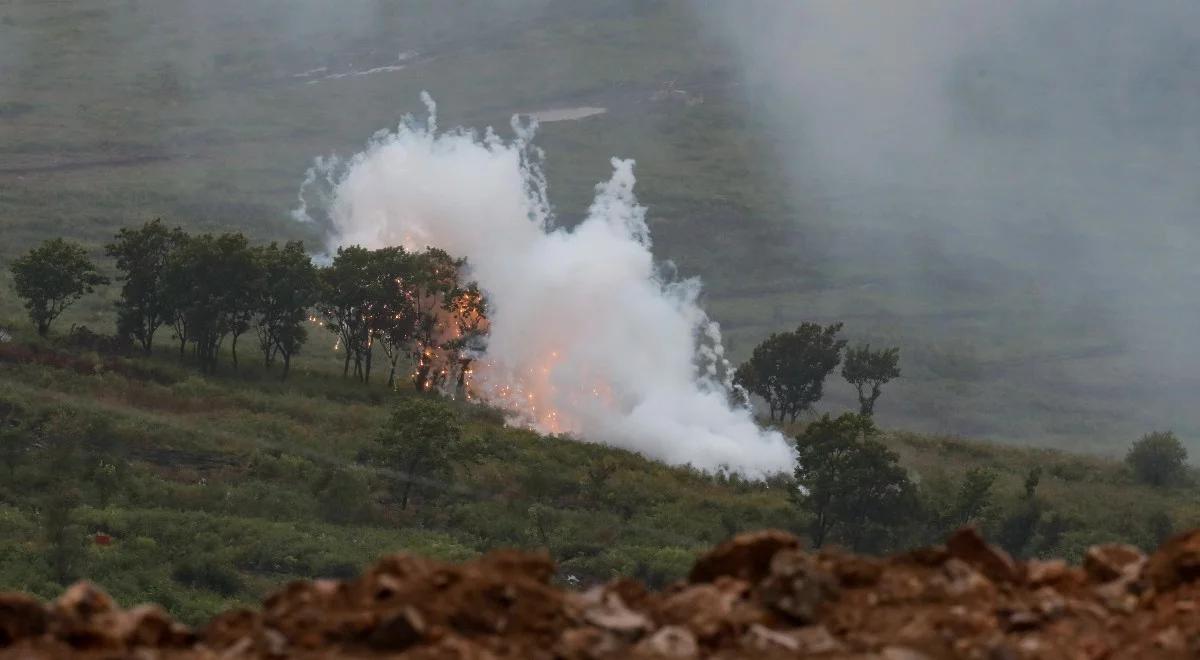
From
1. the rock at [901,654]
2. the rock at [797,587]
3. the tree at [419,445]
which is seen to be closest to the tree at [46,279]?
the tree at [419,445]

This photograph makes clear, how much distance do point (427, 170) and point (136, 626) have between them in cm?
8700

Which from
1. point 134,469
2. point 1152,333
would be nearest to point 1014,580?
point 134,469

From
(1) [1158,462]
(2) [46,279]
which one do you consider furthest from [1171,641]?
(2) [46,279]

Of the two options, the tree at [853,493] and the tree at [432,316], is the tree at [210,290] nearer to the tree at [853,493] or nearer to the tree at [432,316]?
the tree at [432,316]

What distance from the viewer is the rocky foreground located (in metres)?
14.5

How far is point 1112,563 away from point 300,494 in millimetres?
48144

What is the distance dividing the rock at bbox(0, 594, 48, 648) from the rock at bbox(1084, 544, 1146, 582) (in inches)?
379

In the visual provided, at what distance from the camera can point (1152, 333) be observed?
180 m

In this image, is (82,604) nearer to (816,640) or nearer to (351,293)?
(816,640)

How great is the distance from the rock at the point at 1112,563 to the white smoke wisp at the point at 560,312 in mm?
64470

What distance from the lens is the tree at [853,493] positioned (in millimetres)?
65688

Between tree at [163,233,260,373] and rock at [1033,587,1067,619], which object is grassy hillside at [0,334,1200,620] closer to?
tree at [163,233,260,373]

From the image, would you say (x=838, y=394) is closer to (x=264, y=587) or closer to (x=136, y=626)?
(x=264, y=587)

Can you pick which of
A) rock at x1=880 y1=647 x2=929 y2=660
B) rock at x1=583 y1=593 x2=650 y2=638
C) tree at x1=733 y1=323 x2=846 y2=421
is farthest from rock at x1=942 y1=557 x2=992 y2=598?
tree at x1=733 y1=323 x2=846 y2=421
